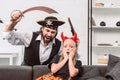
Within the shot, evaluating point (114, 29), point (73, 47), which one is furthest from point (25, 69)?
point (114, 29)

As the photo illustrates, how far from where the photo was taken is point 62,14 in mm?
4035

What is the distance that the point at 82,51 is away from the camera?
13.3ft

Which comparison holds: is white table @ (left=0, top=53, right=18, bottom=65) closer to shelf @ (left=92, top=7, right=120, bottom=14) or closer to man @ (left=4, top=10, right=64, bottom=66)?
man @ (left=4, top=10, right=64, bottom=66)

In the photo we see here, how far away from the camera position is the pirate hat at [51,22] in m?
3.90

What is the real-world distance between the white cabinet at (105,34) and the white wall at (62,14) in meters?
0.23

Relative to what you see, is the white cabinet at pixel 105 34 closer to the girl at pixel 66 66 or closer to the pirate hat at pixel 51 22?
the pirate hat at pixel 51 22

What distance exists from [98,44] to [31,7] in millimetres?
1343

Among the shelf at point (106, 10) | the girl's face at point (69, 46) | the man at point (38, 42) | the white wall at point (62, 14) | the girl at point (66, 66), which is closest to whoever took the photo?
the girl at point (66, 66)

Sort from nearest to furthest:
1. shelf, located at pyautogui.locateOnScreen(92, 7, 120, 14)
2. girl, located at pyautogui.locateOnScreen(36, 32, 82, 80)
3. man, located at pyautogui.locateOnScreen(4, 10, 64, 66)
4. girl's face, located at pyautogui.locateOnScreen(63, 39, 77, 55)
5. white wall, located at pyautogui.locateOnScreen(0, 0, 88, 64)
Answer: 1. girl, located at pyautogui.locateOnScreen(36, 32, 82, 80)
2. girl's face, located at pyautogui.locateOnScreen(63, 39, 77, 55)
3. man, located at pyautogui.locateOnScreen(4, 10, 64, 66)
4. white wall, located at pyautogui.locateOnScreen(0, 0, 88, 64)
5. shelf, located at pyautogui.locateOnScreen(92, 7, 120, 14)

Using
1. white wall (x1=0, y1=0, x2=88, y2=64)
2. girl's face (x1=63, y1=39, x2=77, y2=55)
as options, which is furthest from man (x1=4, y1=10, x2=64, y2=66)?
girl's face (x1=63, y1=39, x2=77, y2=55)

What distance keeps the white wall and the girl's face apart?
117cm

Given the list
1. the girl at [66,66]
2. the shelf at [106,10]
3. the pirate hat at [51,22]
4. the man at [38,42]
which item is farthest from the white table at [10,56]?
the shelf at [106,10]

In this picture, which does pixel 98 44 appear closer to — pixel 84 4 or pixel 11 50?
pixel 84 4

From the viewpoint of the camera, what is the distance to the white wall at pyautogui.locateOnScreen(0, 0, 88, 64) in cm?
400
